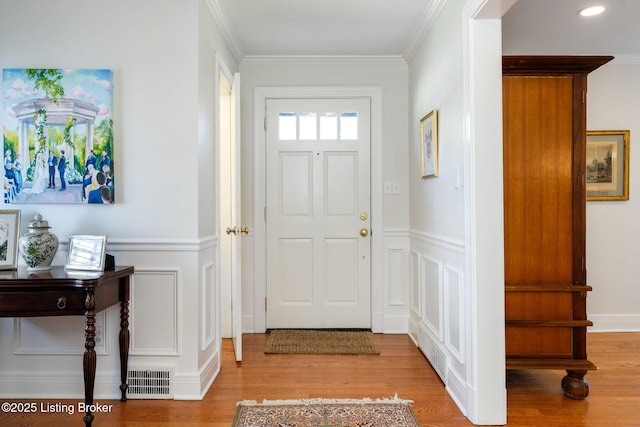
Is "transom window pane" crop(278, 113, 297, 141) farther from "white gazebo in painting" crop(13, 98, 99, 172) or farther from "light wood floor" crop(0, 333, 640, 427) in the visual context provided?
"light wood floor" crop(0, 333, 640, 427)

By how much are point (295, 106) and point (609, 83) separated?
110 inches

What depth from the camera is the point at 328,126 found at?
148 inches

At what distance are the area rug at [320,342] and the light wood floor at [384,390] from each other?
0.33 feet

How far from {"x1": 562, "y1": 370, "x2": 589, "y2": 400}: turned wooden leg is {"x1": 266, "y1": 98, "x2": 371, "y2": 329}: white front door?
1655 mm

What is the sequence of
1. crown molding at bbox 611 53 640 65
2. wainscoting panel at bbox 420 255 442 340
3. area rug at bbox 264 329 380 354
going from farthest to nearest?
1. crown molding at bbox 611 53 640 65
2. area rug at bbox 264 329 380 354
3. wainscoting panel at bbox 420 255 442 340

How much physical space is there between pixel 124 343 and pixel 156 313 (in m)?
0.22

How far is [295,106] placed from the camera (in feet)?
12.3

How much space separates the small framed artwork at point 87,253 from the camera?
7.08 feet

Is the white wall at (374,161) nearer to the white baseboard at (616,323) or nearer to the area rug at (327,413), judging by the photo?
the area rug at (327,413)

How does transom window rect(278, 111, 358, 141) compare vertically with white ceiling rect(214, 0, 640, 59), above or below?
below

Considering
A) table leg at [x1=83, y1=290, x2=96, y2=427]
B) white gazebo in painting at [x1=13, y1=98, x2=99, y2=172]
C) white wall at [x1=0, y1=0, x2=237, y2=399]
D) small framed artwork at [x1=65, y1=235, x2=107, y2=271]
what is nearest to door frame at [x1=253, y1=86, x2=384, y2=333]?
white wall at [x1=0, y1=0, x2=237, y2=399]

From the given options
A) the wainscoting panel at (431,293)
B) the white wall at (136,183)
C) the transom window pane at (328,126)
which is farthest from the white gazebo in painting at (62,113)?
the wainscoting panel at (431,293)

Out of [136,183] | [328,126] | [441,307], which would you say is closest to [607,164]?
[441,307]

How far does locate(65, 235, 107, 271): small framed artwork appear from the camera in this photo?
7.08 ft
